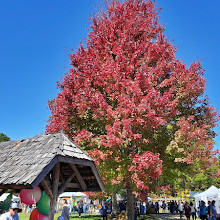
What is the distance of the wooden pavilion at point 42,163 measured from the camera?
580cm

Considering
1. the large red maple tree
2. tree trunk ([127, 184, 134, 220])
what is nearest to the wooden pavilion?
the large red maple tree

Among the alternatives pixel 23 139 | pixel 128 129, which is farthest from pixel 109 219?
pixel 23 139

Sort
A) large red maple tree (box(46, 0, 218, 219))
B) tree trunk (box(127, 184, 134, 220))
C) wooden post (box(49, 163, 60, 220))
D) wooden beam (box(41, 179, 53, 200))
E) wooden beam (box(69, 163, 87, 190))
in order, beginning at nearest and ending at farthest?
1. wooden beam (box(41, 179, 53, 200))
2. wooden post (box(49, 163, 60, 220))
3. wooden beam (box(69, 163, 87, 190))
4. large red maple tree (box(46, 0, 218, 219))
5. tree trunk (box(127, 184, 134, 220))

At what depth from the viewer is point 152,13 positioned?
1633 centimetres

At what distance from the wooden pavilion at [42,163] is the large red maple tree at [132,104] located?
347cm

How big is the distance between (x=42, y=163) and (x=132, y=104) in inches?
245

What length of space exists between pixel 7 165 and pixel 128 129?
19.1 feet

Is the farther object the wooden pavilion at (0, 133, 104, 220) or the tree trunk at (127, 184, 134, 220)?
the tree trunk at (127, 184, 134, 220)

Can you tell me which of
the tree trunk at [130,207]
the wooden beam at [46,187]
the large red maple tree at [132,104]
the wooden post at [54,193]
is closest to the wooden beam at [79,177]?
the wooden post at [54,193]

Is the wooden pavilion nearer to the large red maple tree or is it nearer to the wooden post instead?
the wooden post

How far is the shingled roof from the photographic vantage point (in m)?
5.78

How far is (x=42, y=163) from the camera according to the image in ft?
19.6

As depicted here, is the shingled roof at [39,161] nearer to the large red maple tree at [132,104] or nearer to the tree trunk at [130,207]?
the large red maple tree at [132,104]

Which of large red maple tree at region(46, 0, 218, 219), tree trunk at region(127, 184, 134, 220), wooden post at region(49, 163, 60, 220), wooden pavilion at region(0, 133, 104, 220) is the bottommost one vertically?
tree trunk at region(127, 184, 134, 220)
